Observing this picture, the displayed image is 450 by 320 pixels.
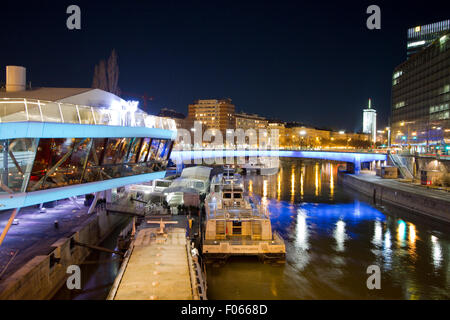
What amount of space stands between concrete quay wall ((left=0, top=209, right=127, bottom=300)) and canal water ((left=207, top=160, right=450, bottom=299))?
24.5ft

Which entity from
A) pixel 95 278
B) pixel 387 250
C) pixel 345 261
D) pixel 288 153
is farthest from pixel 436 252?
pixel 288 153

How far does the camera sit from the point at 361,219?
1336 inches

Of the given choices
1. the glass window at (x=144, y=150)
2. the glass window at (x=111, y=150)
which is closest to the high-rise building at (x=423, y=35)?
the glass window at (x=144, y=150)

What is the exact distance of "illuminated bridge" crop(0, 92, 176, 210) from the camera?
45.9 ft

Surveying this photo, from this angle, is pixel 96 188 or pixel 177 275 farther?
pixel 96 188

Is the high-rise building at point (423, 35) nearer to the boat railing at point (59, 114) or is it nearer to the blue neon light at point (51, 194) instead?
the boat railing at point (59, 114)

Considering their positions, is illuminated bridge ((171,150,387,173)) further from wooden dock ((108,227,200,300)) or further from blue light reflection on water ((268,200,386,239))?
wooden dock ((108,227,200,300))

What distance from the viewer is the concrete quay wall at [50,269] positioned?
42.3 feet

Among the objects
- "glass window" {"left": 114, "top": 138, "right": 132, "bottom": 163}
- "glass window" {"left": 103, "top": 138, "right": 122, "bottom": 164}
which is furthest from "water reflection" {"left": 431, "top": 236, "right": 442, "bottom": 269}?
"glass window" {"left": 103, "top": 138, "right": 122, "bottom": 164}

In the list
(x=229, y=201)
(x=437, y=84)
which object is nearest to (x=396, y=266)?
(x=229, y=201)

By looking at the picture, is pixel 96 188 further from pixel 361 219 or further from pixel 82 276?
pixel 361 219

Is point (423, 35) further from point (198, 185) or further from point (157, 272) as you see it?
point (157, 272)
